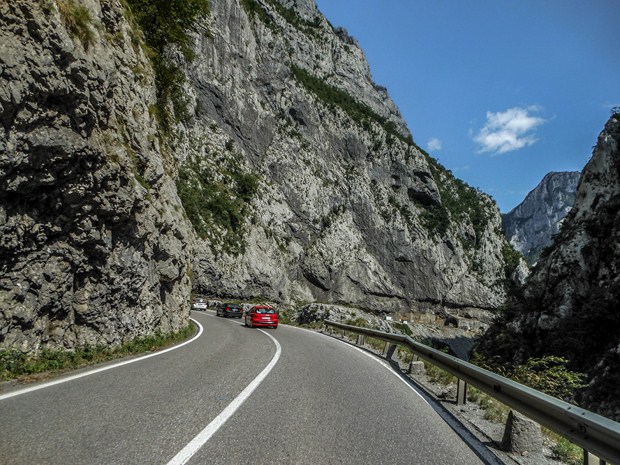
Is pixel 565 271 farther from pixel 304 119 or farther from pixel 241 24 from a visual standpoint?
pixel 241 24

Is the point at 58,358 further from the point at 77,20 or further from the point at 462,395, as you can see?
the point at 77,20

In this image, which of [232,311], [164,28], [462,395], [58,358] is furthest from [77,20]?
[232,311]

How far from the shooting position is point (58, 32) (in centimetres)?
886

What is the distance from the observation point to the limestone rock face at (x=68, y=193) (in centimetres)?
788

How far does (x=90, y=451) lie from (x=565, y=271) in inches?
1095

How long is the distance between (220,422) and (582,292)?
24.9 m

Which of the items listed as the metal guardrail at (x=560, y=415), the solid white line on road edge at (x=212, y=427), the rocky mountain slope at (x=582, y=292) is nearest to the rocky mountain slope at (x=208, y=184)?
the solid white line on road edge at (x=212, y=427)

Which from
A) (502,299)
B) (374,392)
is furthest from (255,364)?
(502,299)

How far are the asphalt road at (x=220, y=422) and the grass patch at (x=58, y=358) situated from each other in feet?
4.00

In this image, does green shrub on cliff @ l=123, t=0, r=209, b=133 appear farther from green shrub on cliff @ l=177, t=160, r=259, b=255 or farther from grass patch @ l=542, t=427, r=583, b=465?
green shrub on cliff @ l=177, t=160, r=259, b=255

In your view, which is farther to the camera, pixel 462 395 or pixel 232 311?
pixel 232 311

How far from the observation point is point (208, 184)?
197 ft

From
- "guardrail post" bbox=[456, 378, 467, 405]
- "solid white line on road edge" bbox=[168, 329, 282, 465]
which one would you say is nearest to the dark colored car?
"solid white line on road edge" bbox=[168, 329, 282, 465]

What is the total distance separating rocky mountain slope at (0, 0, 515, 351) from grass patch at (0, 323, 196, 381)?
1.23 ft
